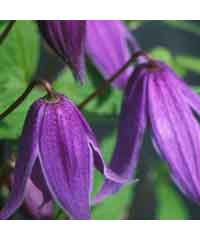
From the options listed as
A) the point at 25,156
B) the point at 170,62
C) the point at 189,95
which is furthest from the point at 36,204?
the point at 170,62

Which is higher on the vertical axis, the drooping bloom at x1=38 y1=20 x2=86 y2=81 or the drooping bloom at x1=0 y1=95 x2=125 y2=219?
the drooping bloom at x1=38 y1=20 x2=86 y2=81

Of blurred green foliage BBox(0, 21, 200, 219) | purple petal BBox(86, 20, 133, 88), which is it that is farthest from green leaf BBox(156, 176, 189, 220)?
purple petal BBox(86, 20, 133, 88)

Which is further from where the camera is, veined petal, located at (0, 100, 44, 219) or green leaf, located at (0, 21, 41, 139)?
green leaf, located at (0, 21, 41, 139)

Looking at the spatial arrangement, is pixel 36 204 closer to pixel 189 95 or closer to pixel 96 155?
pixel 96 155

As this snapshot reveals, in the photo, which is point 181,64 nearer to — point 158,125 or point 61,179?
point 158,125

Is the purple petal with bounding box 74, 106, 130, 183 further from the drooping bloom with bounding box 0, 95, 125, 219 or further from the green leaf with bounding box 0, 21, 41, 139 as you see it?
the green leaf with bounding box 0, 21, 41, 139

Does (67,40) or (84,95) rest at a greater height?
(67,40)

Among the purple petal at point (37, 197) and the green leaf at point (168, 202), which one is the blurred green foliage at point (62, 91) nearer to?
the purple petal at point (37, 197)
